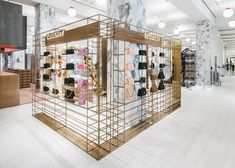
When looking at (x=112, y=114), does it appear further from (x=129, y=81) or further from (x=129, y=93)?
(x=129, y=81)

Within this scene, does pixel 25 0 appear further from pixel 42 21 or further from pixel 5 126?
pixel 5 126

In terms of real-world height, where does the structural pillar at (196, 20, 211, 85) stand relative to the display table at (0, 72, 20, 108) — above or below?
above

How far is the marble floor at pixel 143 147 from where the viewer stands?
2156 mm

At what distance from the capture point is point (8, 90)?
4.99m

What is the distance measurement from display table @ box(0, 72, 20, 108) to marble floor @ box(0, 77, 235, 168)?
4.24ft

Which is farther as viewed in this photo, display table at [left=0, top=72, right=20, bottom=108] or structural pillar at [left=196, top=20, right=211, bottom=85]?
structural pillar at [left=196, top=20, right=211, bottom=85]

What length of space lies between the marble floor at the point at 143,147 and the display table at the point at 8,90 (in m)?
1.29

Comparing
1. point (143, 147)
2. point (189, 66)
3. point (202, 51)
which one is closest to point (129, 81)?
point (143, 147)

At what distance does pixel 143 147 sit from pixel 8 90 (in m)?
4.35

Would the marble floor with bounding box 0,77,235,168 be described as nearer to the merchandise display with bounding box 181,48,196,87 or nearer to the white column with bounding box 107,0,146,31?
the white column with bounding box 107,0,146,31

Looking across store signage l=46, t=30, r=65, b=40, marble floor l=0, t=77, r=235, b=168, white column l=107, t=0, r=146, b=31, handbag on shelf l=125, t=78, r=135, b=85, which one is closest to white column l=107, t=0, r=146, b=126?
white column l=107, t=0, r=146, b=31

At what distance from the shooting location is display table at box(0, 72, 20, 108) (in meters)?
4.85

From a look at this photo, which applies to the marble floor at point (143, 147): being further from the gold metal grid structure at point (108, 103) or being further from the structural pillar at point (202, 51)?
the structural pillar at point (202, 51)

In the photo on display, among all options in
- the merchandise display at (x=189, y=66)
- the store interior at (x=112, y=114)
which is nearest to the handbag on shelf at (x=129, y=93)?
the store interior at (x=112, y=114)
